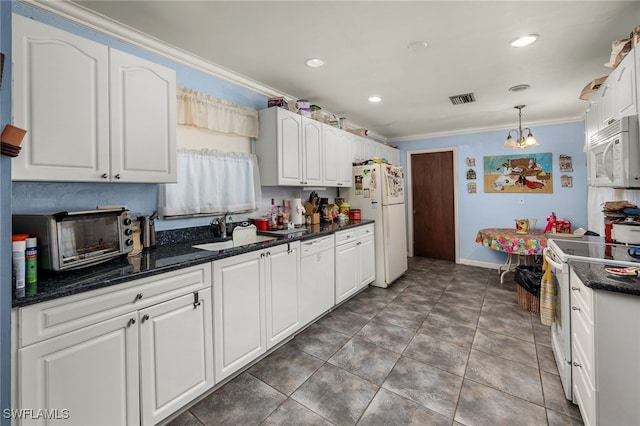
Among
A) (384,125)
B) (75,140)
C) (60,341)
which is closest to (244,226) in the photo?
(75,140)

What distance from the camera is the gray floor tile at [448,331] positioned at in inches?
98.2

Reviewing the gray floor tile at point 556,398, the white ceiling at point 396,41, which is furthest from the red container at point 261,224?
the gray floor tile at point 556,398

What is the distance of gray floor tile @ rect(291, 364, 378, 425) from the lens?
66.2 inches

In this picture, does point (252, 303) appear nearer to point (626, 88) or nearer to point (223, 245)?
point (223, 245)

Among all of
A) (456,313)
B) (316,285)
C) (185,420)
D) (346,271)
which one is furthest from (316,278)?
(456,313)

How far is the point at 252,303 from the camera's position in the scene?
81.3 inches

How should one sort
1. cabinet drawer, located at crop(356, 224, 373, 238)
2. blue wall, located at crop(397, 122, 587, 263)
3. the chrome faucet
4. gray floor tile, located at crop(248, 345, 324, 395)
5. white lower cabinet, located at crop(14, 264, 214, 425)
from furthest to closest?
blue wall, located at crop(397, 122, 587, 263) → cabinet drawer, located at crop(356, 224, 373, 238) → the chrome faucet → gray floor tile, located at crop(248, 345, 324, 395) → white lower cabinet, located at crop(14, 264, 214, 425)

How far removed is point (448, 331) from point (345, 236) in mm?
1383

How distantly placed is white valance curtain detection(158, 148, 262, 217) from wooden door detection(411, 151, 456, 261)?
12.1ft

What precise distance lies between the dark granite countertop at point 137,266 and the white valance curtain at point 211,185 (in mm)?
210

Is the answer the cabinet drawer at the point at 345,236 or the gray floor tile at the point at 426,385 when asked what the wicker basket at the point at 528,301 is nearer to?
the gray floor tile at the point at 426,385

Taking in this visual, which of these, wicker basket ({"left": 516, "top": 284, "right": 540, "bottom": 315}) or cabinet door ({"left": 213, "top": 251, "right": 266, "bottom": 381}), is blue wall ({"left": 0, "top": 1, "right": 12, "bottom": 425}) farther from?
wicker basket ({"left": 516, "top": 284, "right": 540, "bottom": 315})

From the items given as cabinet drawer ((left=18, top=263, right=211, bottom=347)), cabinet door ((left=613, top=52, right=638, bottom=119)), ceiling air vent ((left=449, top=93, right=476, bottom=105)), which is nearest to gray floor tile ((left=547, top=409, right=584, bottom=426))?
cabinet door ((left=613, top=52, right=638, bottom=119))

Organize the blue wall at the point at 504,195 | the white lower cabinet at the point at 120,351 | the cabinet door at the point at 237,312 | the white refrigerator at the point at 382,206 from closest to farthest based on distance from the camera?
1. the white lower cabinet at the point at 120,351
2. the cabinet door at the point at 237,312
3. the white refrigerator at the point at 382,206
4. the blue wall at the point at 504,195
